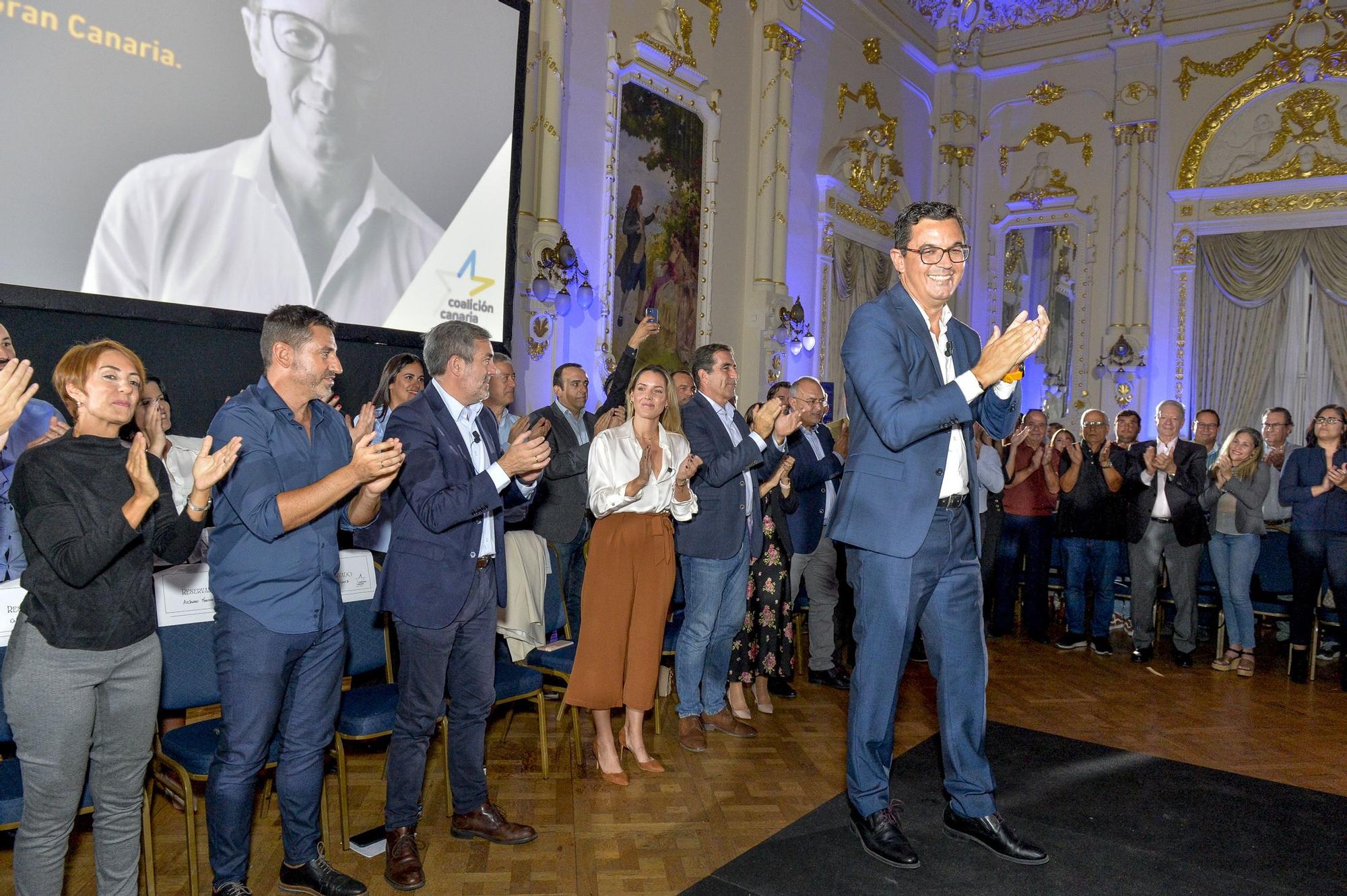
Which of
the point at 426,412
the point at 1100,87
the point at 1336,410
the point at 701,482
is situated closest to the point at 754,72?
the point at 1100,87

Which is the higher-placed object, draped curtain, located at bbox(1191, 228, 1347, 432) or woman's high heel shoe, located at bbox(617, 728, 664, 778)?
draped curtain, located at bbox(1191, 228, 1347, 432)

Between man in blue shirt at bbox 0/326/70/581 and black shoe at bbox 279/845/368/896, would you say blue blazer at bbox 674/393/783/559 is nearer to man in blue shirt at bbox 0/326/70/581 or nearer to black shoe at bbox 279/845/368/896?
black shoe at bbox 279/845/368/896

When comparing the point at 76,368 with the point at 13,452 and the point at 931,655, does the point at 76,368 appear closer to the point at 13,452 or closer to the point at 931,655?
the point at 13,452

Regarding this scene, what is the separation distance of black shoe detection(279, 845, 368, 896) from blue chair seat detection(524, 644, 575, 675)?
4.12ft

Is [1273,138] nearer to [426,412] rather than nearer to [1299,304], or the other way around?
[1299,304]

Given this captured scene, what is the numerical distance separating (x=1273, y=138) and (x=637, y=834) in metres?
11.2

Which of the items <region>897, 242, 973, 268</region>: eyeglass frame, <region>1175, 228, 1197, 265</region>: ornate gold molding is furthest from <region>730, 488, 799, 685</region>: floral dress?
<region>1175, 228, 1197, 265</region>: ornate gold molding

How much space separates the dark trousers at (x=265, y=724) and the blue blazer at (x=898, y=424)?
1.51 m

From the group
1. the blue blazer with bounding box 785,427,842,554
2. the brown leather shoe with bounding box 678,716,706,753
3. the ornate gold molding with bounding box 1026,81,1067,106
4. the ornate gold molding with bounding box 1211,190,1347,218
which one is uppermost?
the ornate gold molding with bounding box 1026,81,1067,106

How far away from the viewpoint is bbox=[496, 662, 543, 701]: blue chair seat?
11.1 feet

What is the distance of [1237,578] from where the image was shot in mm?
5957

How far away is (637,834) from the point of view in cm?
312

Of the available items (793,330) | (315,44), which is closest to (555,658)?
(315,44)

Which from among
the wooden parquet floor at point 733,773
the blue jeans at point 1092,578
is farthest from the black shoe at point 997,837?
the blue jeans at point 1092,578
